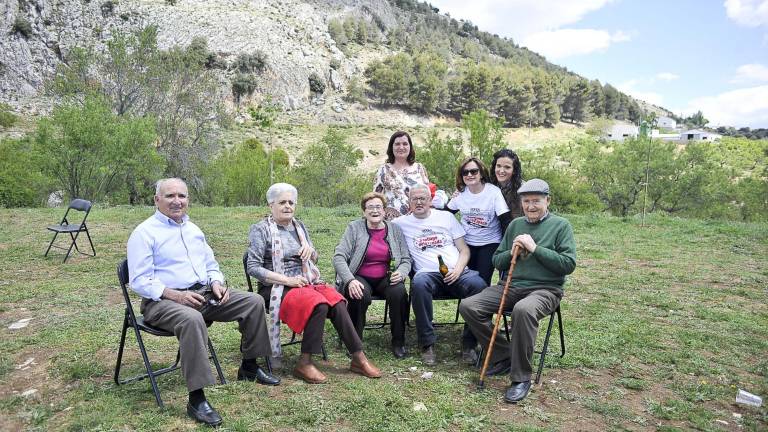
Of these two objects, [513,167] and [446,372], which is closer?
[446,372]

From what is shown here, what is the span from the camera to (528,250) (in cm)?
371

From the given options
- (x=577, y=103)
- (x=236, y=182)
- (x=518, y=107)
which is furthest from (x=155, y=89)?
(x=577, y=103)

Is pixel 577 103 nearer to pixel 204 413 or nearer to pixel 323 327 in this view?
pixel 323 327

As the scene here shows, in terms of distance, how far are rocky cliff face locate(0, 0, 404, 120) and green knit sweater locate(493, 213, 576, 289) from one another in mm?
37958

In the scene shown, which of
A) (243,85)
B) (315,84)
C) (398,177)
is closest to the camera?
(398,177)

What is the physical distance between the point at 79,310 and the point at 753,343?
685cm

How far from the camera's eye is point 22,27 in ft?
136

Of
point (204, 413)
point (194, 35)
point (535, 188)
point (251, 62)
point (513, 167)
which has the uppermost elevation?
point (194, 35)

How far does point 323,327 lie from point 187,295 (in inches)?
39.1

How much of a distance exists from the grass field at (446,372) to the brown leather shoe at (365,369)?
0.08 meters

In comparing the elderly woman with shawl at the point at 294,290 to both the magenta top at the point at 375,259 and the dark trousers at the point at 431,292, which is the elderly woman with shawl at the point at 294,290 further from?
the dark trousers at the point at 431,292

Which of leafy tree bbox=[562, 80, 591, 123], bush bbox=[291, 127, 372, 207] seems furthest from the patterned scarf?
leafy tree bbox=[562, 80, 591, 123]

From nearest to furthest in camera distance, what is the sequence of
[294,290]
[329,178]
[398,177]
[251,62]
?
[294,290], [398,177], [329,178], [251,62]

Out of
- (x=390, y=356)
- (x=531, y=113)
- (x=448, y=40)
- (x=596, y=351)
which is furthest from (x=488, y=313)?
(x=448, y=40)
